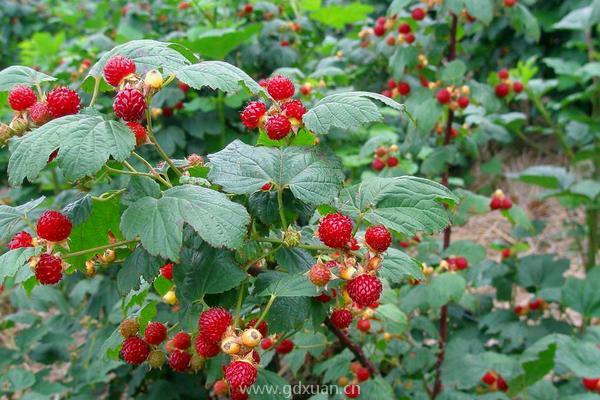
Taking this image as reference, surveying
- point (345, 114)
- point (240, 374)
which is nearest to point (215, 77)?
point (345, 114)

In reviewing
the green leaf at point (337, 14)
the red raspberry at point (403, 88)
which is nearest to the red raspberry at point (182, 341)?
the red raspberry at point (403, 88)

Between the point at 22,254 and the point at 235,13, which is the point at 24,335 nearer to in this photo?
the point at 22,254

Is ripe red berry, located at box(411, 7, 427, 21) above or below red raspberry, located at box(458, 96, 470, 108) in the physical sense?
above

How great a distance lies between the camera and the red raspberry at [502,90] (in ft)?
7.02

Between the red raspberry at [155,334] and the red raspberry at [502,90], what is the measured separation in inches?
60.8

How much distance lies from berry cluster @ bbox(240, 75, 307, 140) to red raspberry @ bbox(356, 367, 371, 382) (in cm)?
67

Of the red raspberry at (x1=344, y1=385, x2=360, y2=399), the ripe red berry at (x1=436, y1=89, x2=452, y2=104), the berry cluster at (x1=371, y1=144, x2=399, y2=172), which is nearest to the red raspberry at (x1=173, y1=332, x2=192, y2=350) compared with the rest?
the red raspberry at (x1=344, y1=385, x2=360, y2=399)

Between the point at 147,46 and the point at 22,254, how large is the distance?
38 cm

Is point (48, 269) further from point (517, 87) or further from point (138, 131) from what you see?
point (517, 87)

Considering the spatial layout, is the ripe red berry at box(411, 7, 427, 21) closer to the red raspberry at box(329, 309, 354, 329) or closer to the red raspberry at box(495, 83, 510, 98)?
the red raspberry at box(495, 83, 510, 98)

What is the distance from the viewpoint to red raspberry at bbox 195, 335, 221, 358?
91 cm

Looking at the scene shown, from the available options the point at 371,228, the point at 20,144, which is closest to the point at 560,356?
the point at 371,228

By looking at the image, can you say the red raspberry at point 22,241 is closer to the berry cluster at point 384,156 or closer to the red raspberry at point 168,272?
the red raspberry at point 168,272

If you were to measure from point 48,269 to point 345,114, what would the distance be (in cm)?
49
